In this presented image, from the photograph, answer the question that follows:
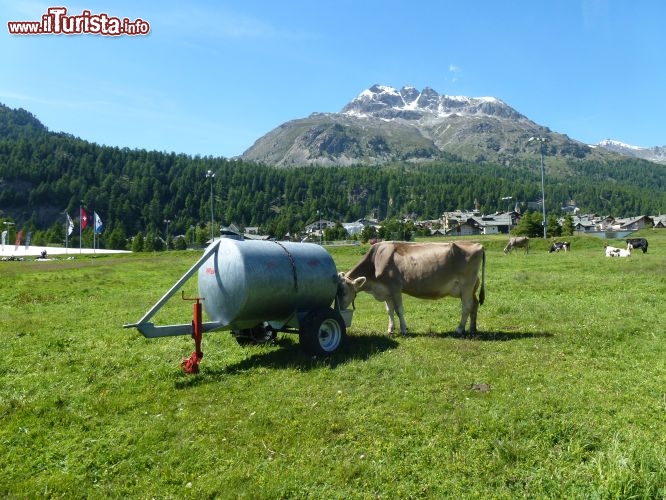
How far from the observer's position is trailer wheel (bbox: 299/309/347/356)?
11.9m

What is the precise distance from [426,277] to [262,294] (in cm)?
501

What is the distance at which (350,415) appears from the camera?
823cm

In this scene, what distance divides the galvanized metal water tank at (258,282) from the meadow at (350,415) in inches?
44.4

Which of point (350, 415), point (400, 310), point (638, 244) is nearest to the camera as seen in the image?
point (350, 415)

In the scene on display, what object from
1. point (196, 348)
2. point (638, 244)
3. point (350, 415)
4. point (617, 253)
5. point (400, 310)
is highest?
point (638, 244)

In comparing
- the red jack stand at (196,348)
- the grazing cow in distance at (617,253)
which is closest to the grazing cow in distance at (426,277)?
the red jack stand at (196,348)

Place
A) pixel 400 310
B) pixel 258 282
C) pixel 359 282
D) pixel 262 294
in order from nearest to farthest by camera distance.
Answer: pixel 258 282 → pixel 262 294 → pixel 359 282 → pixel 400 310

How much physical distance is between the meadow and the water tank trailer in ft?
2.30

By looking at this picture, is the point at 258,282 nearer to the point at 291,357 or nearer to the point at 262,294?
the point at 262,294

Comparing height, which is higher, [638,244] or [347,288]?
[638,244]

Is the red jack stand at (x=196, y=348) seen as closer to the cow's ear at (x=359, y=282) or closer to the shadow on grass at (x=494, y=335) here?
the cow's ear at (x=359, y=282)

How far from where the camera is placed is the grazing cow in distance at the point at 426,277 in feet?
47.0

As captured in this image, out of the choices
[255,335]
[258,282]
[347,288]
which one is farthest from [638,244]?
[258,282]

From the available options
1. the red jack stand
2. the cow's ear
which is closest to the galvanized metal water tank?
the red jack stand
